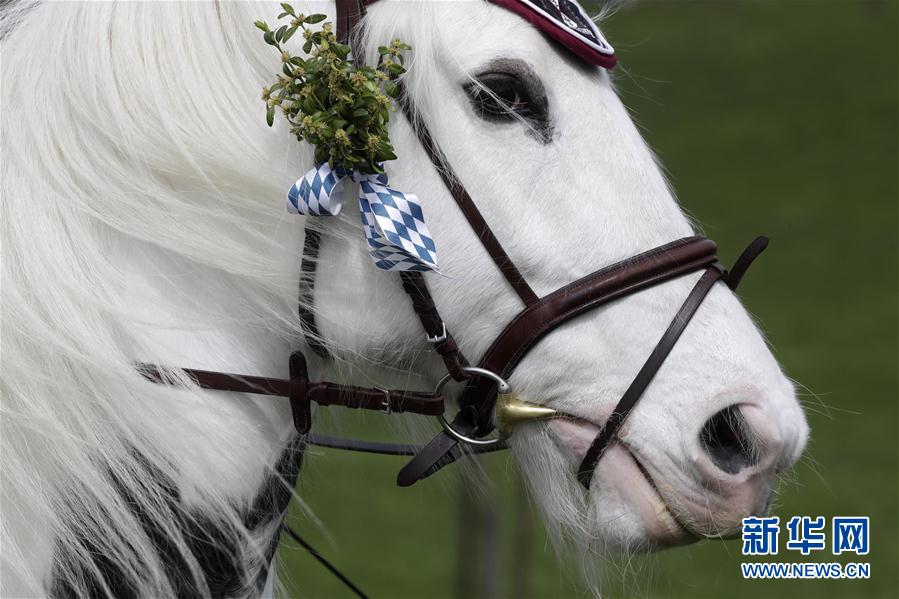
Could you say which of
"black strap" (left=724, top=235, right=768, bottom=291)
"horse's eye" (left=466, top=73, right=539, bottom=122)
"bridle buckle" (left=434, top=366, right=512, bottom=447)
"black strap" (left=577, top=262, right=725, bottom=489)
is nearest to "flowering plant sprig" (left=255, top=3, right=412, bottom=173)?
"horse's eye" (left=466, top=73, right=539, bottom=122)

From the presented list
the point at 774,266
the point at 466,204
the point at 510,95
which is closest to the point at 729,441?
the point at 466,204

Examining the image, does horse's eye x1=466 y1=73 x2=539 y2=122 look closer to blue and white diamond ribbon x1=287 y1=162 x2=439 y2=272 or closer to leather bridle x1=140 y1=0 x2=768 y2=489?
leather bridle x1=140 y1=0 x2=768 y2=489

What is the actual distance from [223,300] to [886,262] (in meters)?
14.8

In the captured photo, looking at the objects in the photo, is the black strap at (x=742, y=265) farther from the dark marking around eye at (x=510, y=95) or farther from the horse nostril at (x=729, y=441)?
the dark marking around eye at (x=510, y=95)

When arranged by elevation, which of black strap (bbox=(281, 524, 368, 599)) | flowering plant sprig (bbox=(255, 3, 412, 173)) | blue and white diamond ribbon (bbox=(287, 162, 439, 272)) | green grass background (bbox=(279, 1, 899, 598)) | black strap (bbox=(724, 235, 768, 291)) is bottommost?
green grass background (bbox=(279, 1, 899, 598))

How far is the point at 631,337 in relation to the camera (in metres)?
1.94

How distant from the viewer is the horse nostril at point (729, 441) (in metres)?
1.90

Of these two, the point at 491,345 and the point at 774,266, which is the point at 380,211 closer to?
the point at 491,345

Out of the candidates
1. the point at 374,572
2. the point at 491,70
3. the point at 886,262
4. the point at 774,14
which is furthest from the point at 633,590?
the point at 774,14

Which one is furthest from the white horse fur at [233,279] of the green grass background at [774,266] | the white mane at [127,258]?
the green grass background at [774,266]

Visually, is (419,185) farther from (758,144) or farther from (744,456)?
(758,144)

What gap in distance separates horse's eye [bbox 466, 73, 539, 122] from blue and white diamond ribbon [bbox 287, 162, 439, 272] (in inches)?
8.4

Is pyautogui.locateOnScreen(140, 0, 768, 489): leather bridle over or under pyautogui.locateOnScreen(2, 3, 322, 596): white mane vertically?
under

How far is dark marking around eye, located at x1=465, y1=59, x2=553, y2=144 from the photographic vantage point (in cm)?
191
